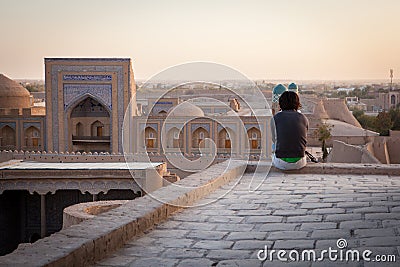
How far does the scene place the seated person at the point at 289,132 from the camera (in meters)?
5.36

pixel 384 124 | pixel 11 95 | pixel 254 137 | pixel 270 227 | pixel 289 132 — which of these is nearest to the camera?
pixel 270 227

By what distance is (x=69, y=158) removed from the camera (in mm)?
18219

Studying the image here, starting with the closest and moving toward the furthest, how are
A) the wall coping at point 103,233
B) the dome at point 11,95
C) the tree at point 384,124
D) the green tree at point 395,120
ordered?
the wall coping at point 103,233 → the dome at point 11,95 → the tree at point 384,124 → the green tree at point 395,120

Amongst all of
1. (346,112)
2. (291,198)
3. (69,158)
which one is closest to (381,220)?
(291,198)

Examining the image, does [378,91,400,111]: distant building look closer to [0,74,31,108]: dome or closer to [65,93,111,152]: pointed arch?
[65,93,111,152]: pointed arch

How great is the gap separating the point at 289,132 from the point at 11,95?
21925mm

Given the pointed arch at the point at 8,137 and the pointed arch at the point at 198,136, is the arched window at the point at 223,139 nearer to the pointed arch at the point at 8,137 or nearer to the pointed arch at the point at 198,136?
the pointed arch at the point at 198,136

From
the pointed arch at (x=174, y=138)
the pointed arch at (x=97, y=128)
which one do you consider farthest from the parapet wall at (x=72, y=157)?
the pointed arch at (x=97, y=128)

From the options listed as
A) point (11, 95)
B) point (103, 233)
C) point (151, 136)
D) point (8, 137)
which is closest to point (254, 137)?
point (151, 136)

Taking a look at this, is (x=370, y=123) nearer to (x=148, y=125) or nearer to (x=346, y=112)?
(x=346, y=112)

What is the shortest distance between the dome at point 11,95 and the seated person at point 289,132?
21433 millimetres

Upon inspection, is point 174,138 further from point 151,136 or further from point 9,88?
point 9,88

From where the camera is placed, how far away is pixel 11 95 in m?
25.8

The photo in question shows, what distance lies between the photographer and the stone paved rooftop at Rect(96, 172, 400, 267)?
275cm
